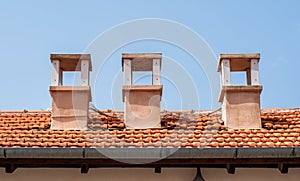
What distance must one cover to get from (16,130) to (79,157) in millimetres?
1821

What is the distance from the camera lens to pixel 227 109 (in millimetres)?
9242

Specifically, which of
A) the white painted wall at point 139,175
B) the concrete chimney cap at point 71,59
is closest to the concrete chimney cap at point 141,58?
the concrete chimney cap at point 71,59

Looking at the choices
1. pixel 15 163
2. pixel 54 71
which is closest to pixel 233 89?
pixel 54 71

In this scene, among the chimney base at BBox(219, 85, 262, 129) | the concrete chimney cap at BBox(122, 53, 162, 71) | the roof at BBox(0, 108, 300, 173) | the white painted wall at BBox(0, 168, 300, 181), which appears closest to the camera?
the roof at BBox(0, 108, 300, 173)

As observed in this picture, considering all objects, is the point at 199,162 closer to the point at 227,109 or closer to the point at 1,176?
the point at 227,109

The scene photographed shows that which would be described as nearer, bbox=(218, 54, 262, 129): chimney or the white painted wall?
the white painted wall

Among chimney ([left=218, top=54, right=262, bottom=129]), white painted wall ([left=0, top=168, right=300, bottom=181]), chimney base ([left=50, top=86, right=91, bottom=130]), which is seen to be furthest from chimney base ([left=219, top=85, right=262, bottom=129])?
chimney base ([left=50, top=86, right=91, bottom=130])

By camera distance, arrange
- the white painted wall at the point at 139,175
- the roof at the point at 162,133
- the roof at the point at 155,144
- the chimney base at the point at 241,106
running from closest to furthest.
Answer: the roof at the point at 155,144 → the white painted wall at the point at 139,175 → the roof at the point at 162,133 → the chimney base at the point at 241,106

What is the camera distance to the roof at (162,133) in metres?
7.99

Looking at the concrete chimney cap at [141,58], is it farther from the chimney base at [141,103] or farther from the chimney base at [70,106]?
the chimney base at [70,106]

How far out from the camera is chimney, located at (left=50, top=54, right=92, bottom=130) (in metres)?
9.15

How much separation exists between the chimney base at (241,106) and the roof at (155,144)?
17 centimetres

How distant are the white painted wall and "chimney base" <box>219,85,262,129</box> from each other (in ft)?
4.40

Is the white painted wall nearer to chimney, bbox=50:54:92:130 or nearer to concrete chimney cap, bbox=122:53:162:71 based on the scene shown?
chimney, bbox=50:54:92:130
